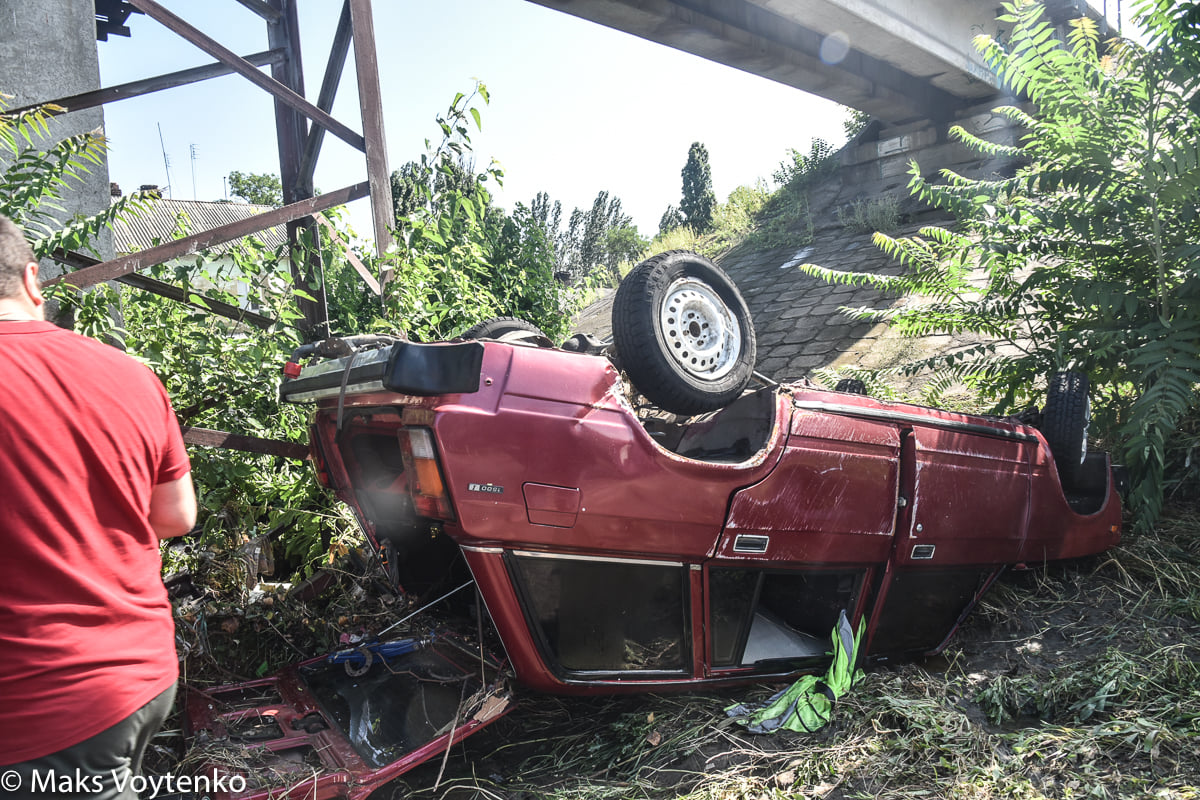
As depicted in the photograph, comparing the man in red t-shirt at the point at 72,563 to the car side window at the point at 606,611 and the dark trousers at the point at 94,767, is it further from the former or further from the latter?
the car side window at the point at 606,611

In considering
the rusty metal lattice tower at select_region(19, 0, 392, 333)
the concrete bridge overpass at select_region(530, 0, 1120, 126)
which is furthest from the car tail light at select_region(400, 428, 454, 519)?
the concrete bridge overpass at select_region(530, 0, 1120, 126)

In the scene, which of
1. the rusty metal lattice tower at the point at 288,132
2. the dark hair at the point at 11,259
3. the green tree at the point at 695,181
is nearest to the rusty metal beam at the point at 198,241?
the rusty metal lattice tower at the point at 288,132

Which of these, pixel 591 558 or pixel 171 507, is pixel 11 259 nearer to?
pixel 171 507

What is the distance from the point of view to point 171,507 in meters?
1.72

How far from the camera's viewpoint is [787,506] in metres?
2.76

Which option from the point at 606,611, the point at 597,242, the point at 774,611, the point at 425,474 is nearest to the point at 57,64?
the point at 425,474

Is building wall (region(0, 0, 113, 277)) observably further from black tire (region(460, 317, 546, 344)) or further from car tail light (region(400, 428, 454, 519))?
car tail light (region(400, 428, 454, 519))

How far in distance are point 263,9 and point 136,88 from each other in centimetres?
129

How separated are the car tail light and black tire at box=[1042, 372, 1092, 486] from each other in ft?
10.8

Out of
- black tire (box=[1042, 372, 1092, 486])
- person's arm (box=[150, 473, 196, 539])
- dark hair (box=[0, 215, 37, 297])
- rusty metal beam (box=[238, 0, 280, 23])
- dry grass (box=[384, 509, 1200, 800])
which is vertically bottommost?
dry grass (box=[384, 509, 1200, 800])

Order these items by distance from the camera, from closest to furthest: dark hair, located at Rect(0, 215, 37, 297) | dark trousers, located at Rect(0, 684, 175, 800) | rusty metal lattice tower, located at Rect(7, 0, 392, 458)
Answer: dark trousers, located at Rect(0, 684, 175, 800) < dark hair, located at Rect(0, 215, 37, 297) < rusty metal lattice tower, located at Rect(7, 0, 392, 458)

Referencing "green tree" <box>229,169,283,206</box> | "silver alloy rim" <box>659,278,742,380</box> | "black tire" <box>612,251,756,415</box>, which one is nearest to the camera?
"black tire" <box>612,251,756,415</box>

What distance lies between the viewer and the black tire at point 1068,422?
12.7 ft

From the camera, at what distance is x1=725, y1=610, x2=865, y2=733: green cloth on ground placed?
8.84 feet
